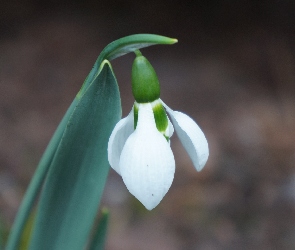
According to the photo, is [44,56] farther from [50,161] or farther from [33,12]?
[50,161]

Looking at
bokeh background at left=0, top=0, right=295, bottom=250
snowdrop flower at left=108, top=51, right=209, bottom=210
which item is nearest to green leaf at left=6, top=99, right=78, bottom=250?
snowdrop flower at left=108, top=51, right=209, bottom=210

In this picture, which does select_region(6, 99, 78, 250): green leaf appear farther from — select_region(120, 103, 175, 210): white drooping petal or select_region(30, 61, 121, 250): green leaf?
select_region(120, 103, 175, 210): white drooping petal

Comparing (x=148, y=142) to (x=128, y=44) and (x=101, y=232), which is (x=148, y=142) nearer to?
(x=128, y=44)

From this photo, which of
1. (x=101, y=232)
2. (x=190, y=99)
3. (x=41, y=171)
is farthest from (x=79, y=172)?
(x=190, y=99)

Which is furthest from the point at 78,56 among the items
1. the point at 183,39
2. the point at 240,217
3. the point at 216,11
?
the point at 240,217

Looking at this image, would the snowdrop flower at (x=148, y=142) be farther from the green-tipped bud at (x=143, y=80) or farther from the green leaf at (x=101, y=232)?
the green leaf at (x=101, y=232)

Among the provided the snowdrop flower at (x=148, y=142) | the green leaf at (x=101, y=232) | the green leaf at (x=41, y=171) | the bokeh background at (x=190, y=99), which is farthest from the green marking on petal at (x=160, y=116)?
the bokeh background at (x=190, y=99)
